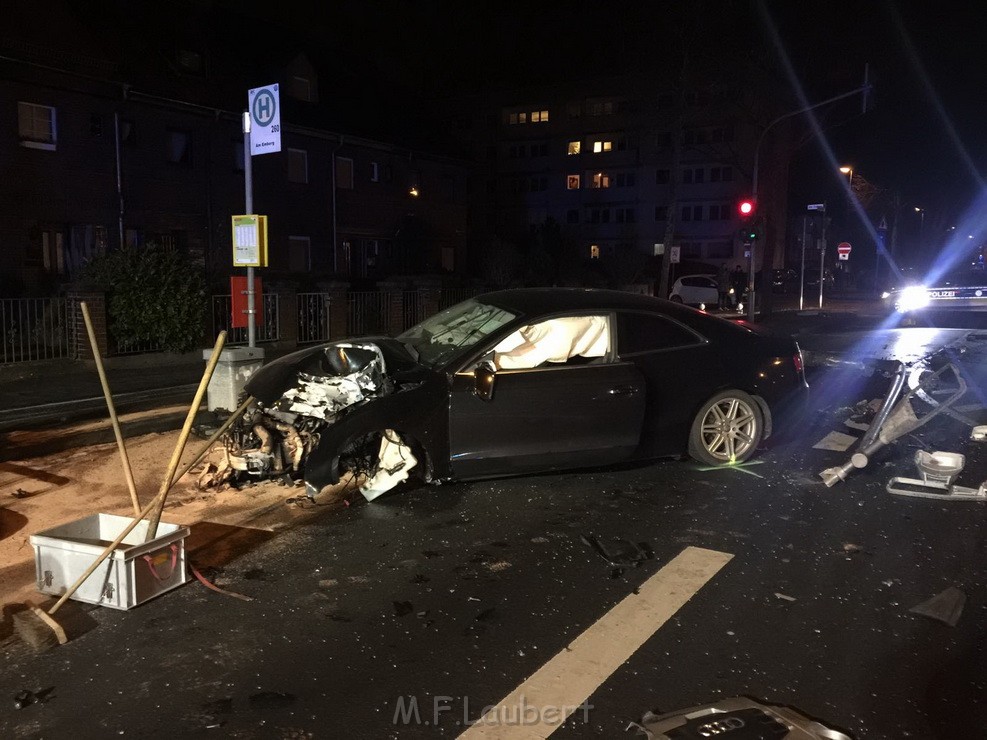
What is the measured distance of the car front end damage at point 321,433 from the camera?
5.53m

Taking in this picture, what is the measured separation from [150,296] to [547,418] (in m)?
10.3

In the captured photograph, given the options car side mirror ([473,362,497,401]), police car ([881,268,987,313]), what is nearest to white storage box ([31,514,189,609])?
car side mirror ([473,362,497,401])

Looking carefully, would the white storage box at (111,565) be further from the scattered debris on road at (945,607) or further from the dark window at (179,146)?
the dark window at (179,146)

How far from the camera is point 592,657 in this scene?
372 centimetres

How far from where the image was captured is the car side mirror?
5820 mm

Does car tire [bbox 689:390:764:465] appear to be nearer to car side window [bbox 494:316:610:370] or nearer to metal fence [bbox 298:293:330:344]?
car side window [bbox 494:316:610:370]

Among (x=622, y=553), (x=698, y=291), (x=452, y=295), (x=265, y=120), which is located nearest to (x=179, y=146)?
(x=452, y=295)

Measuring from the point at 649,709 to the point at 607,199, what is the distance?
58.1m

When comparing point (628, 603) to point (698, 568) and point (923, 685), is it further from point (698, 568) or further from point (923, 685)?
point (923, 685)

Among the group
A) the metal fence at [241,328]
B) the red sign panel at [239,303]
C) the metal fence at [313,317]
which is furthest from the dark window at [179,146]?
the red sign panel at [239,303]

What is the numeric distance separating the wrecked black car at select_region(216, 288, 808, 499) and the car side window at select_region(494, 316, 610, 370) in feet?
0.04

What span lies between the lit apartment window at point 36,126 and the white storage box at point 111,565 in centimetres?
2045

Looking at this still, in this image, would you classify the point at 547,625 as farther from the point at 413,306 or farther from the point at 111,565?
the point at 413,306

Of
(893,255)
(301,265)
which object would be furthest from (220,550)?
(893,255)
